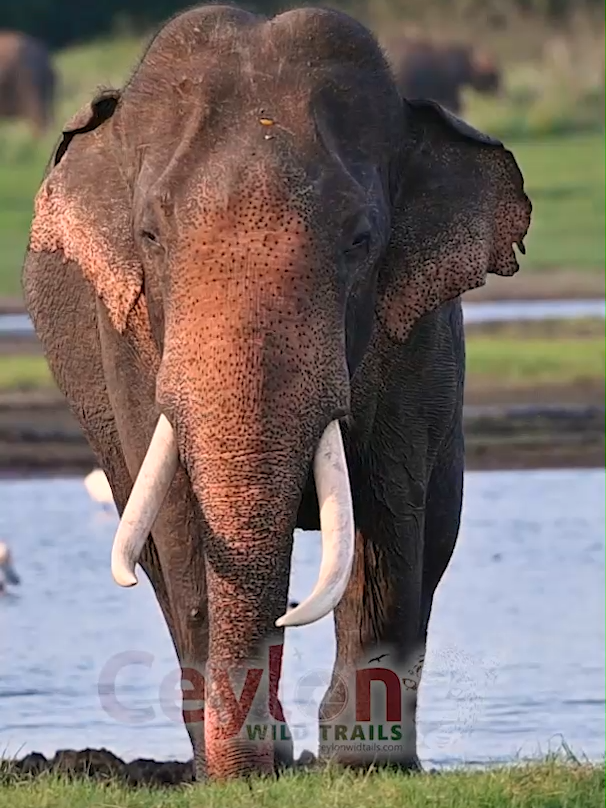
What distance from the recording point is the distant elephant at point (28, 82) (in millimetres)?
22844

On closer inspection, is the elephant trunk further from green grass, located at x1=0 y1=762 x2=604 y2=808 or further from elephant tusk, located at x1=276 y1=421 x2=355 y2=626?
green grass, located at x1=0 y1=762 x2=604 y2=808

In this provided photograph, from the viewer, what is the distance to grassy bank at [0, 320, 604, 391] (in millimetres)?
17219

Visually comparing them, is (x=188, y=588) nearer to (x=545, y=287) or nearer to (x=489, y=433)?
(x=489, y=433)

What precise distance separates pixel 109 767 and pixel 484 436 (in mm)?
8688

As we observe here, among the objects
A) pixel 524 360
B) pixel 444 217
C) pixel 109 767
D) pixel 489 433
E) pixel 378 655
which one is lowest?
pixel 524 360

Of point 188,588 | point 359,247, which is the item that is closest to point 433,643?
point 188,588

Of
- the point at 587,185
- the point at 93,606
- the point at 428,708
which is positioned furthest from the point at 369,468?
the point at 587,185

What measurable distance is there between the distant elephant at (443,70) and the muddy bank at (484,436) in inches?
275

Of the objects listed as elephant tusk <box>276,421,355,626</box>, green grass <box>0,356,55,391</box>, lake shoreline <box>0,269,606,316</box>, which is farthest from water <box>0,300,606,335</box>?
elephant tusk <box>276,421,355,626</box>

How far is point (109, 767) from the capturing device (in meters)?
7.46

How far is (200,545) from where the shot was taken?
6793 millimetres

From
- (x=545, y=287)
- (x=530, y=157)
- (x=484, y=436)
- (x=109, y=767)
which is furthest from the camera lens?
(x=530, y=157)

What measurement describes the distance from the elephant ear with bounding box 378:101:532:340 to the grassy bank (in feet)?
33.3

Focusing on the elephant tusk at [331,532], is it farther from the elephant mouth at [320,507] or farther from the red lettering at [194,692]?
the red lettering at [194,692]
